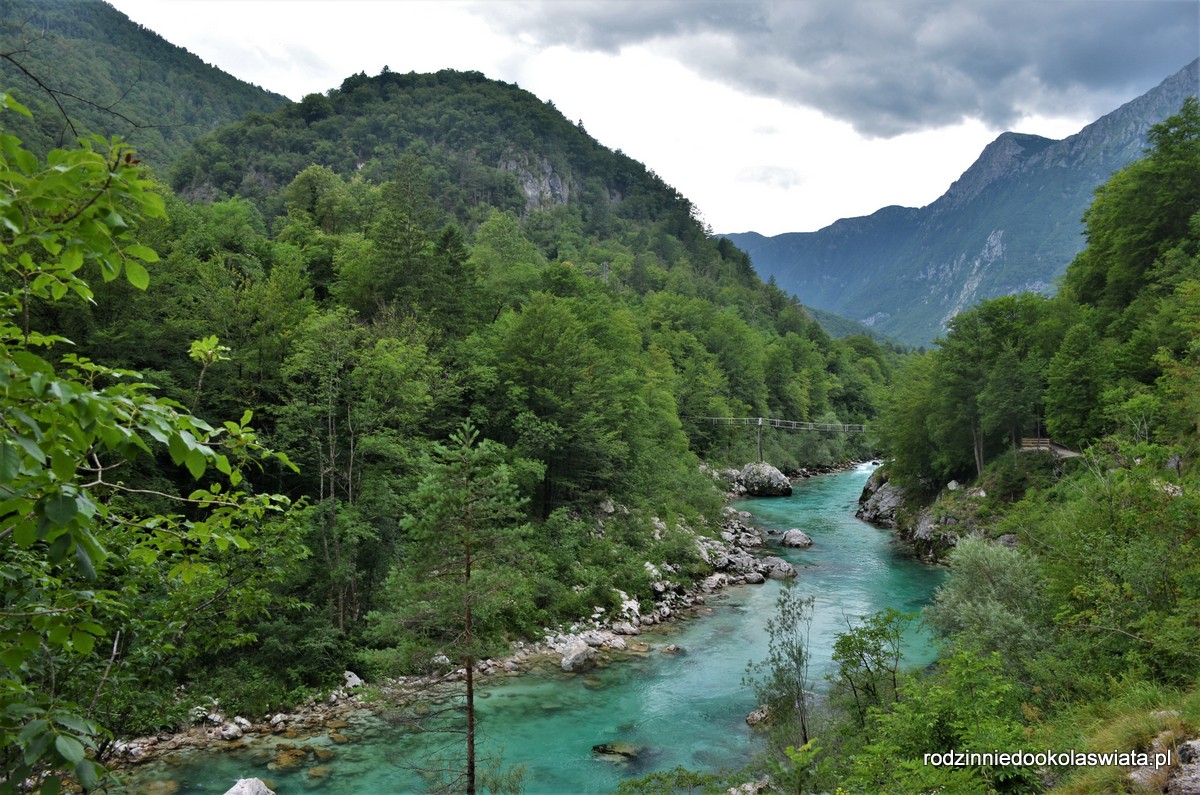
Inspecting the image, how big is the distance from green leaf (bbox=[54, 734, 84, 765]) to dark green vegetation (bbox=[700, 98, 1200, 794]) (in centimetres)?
688

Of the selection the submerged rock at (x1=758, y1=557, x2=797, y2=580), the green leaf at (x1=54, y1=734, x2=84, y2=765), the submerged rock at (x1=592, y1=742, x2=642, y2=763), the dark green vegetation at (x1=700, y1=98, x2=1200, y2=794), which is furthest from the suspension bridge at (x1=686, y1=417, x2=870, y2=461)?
the green leaf at (x1=54, y1=734, x2=84, y2=765)

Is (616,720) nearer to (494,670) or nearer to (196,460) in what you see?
(494,670)

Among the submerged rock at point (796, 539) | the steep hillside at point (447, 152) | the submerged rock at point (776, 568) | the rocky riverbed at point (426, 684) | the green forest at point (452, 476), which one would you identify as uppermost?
the steep hillside at point (447, 152)

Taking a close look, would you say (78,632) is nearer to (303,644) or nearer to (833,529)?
(303,644)

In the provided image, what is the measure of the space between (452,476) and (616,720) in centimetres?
754

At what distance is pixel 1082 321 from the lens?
28.4 metres

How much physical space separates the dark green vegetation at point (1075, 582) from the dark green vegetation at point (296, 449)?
6.23 meters

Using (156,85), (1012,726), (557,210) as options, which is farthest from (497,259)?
(156,85)

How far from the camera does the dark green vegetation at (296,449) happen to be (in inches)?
85.2

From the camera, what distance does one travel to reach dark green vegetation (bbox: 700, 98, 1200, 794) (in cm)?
723

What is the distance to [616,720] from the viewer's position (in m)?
14.0

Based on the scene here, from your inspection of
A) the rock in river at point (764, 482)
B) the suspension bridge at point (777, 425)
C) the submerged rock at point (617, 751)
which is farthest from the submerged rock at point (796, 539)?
the suspension bridge at point (777, 425)

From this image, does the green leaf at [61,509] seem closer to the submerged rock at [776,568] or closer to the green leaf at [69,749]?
the green leaf at [69,749]

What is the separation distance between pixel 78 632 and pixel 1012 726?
30.5 feet
